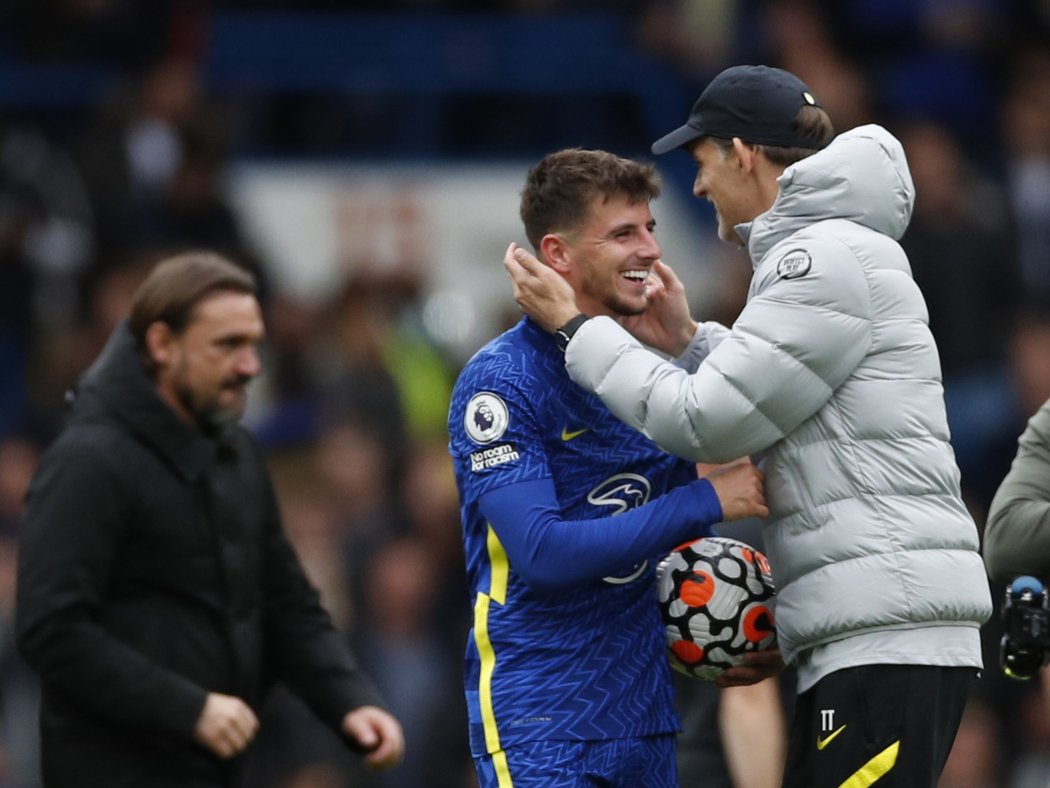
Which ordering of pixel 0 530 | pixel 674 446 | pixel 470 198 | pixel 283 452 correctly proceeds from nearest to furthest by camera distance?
1. pixel 674 446
2. pixel 0 530
3. pixel 283 452
4. pixel 470 198

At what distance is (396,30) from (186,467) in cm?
778

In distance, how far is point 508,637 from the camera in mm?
5684

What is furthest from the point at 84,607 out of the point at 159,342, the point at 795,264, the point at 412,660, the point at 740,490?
the point at 412,660

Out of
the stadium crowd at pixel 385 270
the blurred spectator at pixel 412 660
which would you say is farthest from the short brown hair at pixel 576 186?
A: the blurred spectator at pixel 412 660

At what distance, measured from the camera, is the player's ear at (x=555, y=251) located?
583 centimetres

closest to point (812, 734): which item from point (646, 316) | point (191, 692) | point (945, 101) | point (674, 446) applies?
point (674, 446)

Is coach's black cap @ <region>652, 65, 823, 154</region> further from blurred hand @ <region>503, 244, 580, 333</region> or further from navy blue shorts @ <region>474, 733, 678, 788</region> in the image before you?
navy blue shorts @ <region>474, 733, 678, 788</region>

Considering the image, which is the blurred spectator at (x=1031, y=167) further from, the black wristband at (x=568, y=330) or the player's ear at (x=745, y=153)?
the black wristband at (x=568, y=330)

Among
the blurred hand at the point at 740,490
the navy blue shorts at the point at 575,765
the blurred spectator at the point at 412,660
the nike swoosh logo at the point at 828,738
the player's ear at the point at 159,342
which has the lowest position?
the blurred spectator at the point at 412,660

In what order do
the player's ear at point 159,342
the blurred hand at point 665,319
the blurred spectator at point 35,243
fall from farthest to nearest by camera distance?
1. the blurred spectator at point 35,243
2. the player's ear at point 159,342
3. the blurred hand at point 665,319

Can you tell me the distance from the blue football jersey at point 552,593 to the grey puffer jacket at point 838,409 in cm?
28

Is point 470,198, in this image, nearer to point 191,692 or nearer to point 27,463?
point 27,463

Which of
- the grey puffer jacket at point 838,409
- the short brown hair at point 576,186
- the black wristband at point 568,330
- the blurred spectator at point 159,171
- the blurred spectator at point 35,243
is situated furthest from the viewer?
the blurred spectator at point 35,243

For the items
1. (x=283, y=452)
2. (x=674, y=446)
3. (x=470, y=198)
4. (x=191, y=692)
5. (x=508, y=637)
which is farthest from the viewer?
(x=470, y=198)
